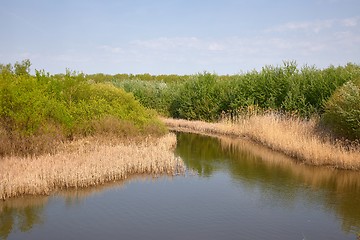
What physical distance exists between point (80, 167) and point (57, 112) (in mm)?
5807

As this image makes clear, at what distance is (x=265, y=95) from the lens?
113 feet

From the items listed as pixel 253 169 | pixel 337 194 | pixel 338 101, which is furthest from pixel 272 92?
pixel 337 194

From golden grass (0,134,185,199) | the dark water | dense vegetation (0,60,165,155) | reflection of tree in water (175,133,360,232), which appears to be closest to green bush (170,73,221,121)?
dense vegetation (0,60,165,155)

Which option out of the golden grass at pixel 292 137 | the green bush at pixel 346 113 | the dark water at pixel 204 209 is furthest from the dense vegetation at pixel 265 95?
the dark water at pixel 204 209

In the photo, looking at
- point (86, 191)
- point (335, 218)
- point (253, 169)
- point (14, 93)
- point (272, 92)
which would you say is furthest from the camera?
point (272, 92)

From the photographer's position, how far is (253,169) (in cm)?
2006

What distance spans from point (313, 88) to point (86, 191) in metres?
21.1

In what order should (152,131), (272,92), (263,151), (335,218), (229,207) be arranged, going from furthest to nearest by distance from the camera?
(272,92) → (152,131) → (263,151) → (229,207) → (335,218)

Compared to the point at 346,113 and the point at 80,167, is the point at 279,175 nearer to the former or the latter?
the point at 346,113

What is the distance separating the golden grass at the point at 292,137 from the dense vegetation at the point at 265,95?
1585mm

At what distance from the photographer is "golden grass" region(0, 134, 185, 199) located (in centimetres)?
1430

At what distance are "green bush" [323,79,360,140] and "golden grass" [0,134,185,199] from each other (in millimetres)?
9800

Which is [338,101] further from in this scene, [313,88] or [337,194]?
[337,194]

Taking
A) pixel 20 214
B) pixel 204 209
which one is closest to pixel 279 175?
pixel 204 209
